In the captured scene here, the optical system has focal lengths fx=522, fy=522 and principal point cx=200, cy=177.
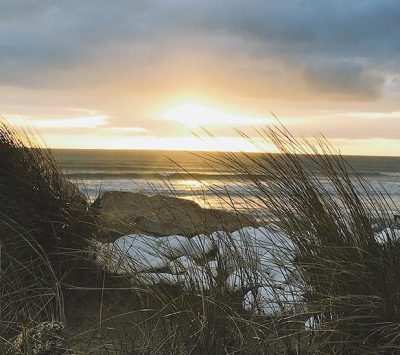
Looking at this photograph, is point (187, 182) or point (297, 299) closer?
point (297, 299)

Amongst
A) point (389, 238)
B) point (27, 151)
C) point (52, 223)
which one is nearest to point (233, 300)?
point (389, 238)

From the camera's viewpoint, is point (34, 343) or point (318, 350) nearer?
point (34, 343)

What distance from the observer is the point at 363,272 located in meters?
2.35

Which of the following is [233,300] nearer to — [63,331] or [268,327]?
[268,327]

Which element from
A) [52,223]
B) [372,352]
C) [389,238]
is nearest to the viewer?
[372,352]

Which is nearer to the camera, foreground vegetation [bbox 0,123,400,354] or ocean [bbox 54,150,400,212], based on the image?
foreground vegetation [bbox 0,123,400,354]

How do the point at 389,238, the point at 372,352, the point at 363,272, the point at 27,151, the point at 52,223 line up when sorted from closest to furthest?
the point at 372,352
the point at 363,272
the point at 389,238
the point at 52,223
the point at 27,151

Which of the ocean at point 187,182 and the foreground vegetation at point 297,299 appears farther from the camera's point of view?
the ocean at point 187,182

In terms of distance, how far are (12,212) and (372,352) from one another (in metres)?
2.85

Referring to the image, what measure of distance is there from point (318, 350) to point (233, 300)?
47cm

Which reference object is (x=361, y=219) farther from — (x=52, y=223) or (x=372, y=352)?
(x=52, y=223)

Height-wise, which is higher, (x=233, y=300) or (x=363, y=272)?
(x=363, y=272)

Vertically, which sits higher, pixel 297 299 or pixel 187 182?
pixel 187 182

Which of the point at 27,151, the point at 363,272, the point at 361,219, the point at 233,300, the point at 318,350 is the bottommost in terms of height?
the point at 318,350
